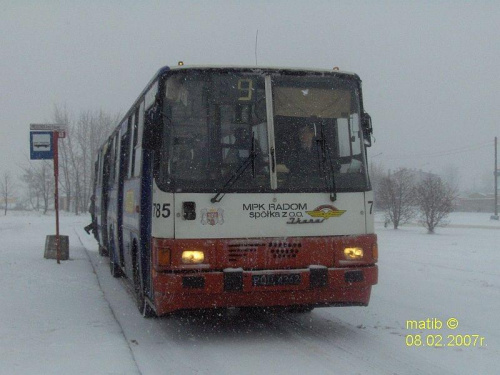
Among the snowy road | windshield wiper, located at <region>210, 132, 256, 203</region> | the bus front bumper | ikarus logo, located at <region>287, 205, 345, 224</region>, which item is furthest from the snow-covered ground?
windshield wiper, located at <region>210, 132, 256, 203</region>

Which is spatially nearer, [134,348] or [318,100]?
[134,348]

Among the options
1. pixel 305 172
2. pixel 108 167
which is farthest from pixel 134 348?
pixel 108 167

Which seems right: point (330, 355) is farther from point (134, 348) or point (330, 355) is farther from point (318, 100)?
point (318, 100)

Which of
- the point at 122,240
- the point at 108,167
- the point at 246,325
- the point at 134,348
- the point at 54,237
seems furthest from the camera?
the point at 54,237

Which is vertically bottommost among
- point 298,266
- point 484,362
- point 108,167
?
point 484,362

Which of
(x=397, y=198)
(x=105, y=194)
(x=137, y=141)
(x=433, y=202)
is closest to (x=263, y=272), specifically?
(x=137, y=141)

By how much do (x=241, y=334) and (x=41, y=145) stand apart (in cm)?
939

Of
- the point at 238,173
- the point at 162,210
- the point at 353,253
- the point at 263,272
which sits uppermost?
the point at 238,173

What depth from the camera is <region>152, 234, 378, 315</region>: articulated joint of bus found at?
7168 mm

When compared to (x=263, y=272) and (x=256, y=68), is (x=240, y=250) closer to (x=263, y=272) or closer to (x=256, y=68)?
(x=263, y=272)

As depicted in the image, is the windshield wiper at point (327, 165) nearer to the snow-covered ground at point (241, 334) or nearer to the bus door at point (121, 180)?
the snow-covered ground at point (241, 334)

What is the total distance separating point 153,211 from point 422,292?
565cm

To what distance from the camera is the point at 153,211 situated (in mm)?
7414

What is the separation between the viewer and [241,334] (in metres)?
8.08
